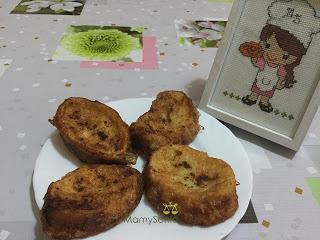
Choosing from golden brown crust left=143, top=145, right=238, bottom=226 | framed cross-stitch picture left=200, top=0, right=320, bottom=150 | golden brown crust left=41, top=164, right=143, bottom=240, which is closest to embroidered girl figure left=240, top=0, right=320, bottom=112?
framed cross-stitch picture left=200, top=0, right=320, bottom=150

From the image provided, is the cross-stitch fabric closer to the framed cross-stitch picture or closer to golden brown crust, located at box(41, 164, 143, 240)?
the framed cross-stitch picture

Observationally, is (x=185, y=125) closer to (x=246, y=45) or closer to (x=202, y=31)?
(x=246, y=45)

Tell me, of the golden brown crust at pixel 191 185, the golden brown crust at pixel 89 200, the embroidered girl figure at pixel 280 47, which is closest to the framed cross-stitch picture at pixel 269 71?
the embroidered girl figure at pixel 280 47

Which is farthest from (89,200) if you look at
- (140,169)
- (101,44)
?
(101,44)

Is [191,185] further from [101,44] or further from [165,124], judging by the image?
[101,44]

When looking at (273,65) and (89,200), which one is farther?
(273,65)

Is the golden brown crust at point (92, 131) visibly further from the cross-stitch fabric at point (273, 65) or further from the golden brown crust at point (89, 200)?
the cross-stitch fabric at point (273, 65)

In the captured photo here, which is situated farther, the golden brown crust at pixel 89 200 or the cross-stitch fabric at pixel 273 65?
the cross-stitch fabric at pixel 273 65
